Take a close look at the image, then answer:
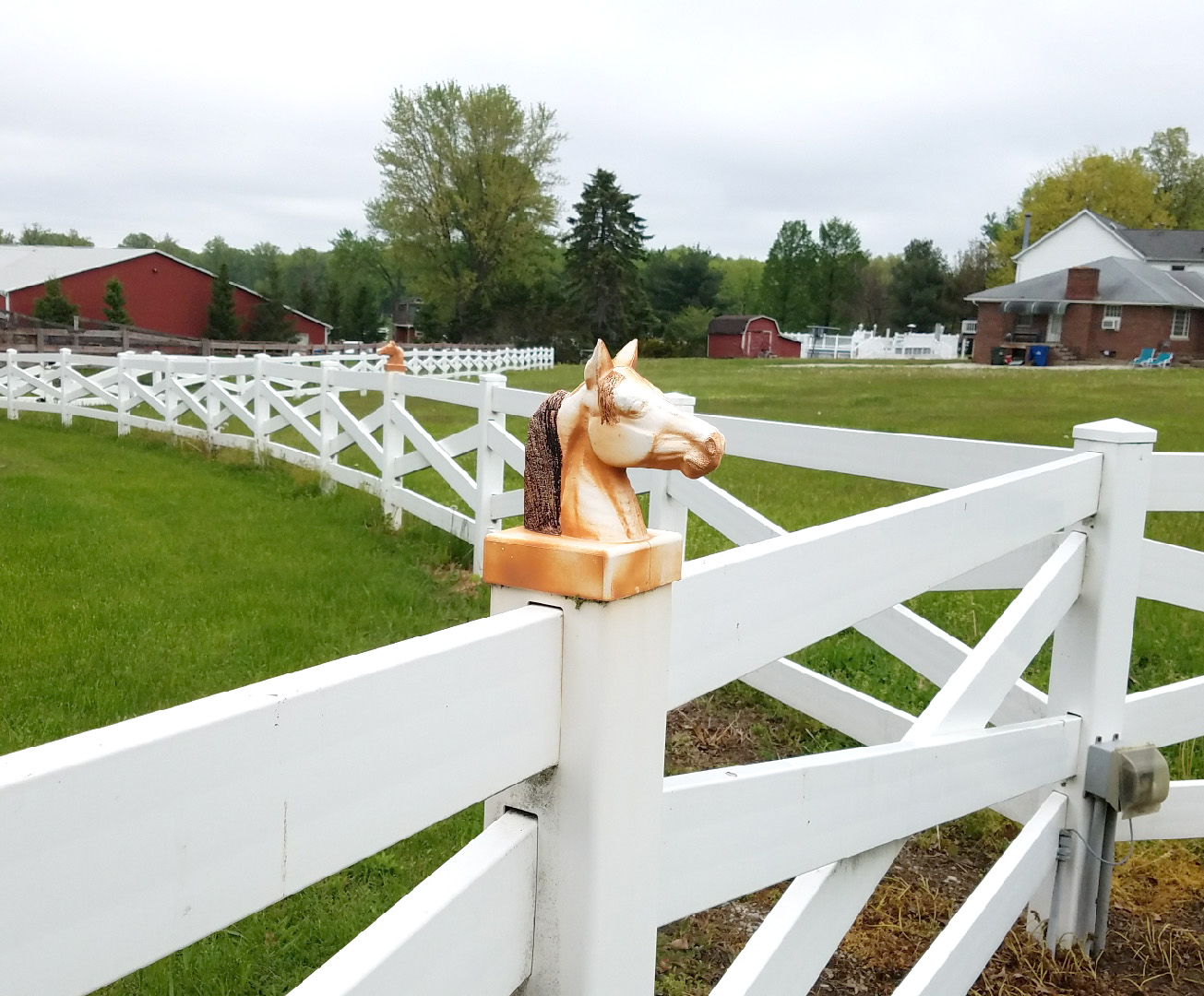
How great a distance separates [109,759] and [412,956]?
451 mm

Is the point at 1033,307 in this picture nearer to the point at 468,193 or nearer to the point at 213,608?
the point at 468,193

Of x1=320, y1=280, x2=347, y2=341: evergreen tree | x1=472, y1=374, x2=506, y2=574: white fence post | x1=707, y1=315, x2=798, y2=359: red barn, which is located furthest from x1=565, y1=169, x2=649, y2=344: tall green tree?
x1=707, y1=315, x2=798, y2=359: red barn

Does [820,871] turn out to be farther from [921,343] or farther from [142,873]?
[921,343]

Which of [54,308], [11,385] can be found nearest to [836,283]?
[54,308]

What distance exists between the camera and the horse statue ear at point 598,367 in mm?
1494

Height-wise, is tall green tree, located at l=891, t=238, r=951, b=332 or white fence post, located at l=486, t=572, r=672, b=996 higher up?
tall green tree, located at l=891, t=238, r=951, b=332

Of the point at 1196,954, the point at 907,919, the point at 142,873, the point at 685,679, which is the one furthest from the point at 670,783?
the point at 1196,954

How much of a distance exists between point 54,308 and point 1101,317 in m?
39.7

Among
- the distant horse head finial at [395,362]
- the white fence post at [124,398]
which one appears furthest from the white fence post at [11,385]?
the distant horse head finial at [395,362]

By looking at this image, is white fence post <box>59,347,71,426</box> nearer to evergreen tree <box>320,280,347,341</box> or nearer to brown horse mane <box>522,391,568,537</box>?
brown horse mane <box>522,391,568,537</box>

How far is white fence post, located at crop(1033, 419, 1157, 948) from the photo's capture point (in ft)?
9.66

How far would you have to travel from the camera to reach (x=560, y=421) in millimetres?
1538

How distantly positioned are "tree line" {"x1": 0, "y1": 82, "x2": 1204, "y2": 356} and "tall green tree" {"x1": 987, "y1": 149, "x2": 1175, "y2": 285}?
0.10 metres

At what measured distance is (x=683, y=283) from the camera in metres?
83.1
